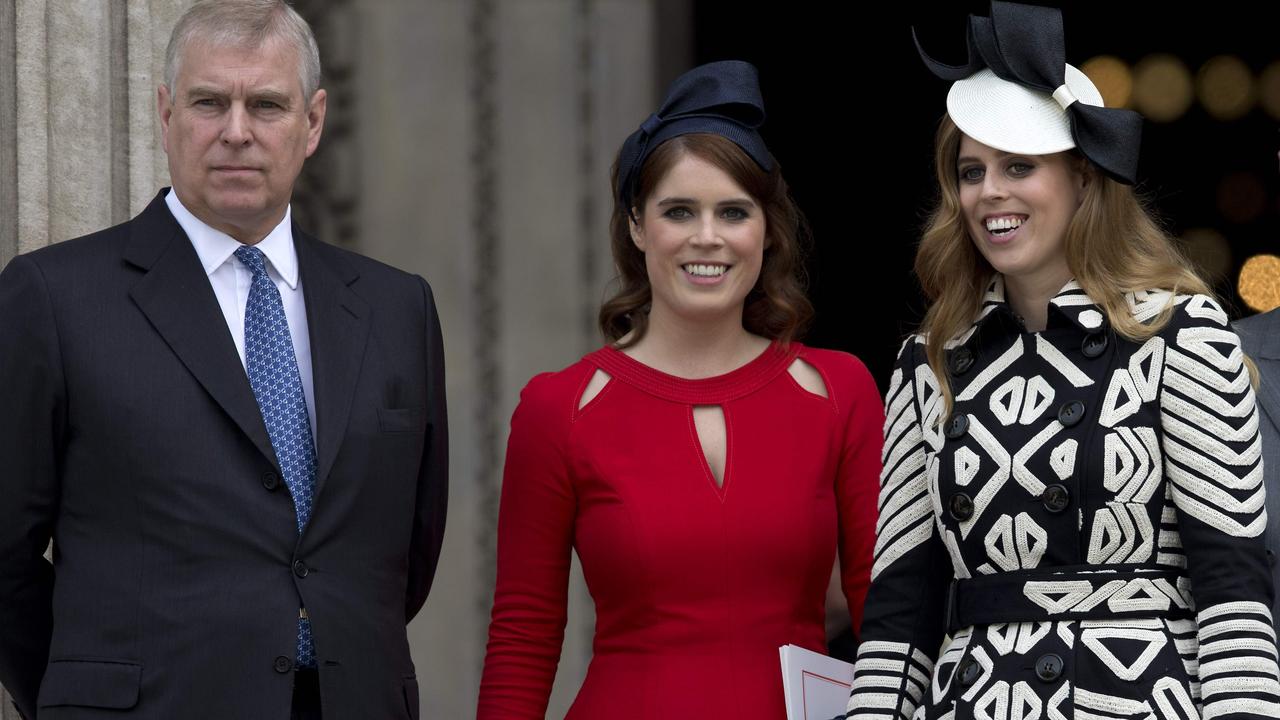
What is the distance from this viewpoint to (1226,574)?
2467 millimetres

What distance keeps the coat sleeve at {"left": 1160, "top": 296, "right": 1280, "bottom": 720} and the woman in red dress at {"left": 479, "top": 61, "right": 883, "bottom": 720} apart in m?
0.84

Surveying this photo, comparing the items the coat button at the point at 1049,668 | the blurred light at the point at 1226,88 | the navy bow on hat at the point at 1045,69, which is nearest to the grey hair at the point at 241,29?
the navy bow on hat at the point at 1045,69

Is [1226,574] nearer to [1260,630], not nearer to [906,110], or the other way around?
[1260,630]

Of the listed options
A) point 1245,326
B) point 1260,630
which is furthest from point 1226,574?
point 1245,326

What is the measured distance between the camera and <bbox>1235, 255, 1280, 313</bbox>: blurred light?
6199mm

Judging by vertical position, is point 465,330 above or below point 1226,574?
above

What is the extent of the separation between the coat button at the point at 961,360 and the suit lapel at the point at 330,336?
859 mm

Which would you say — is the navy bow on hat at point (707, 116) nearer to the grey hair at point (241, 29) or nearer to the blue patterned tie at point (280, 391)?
the grey hair at point (241, 29)

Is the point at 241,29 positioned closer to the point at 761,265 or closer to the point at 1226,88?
the point at 761,265

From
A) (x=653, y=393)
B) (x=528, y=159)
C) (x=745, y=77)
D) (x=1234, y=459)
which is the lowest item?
(x=1234, y=459)

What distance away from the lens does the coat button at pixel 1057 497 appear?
2559 millimetres

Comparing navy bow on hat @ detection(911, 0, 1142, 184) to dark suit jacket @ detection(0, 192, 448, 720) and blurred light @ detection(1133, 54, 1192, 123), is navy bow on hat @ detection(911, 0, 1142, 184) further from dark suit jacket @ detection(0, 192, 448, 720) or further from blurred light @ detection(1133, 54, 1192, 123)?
blurred light @ detection(1133, 54, 1192, 123)

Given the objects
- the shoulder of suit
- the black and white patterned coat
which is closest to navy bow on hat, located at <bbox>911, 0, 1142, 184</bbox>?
the black and white patterned coat

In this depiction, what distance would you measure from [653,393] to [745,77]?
56 cm
